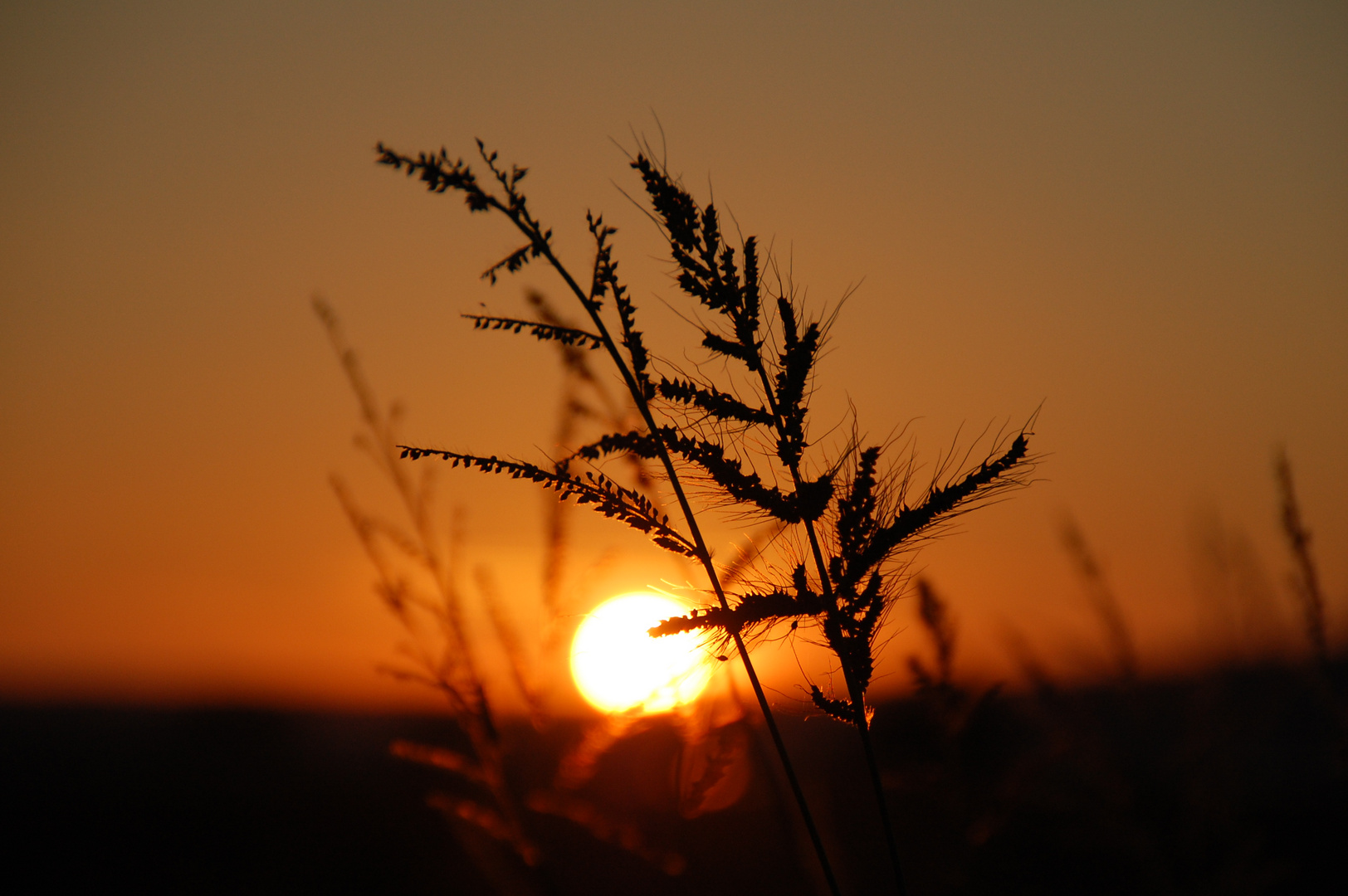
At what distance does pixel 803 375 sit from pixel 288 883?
721cm

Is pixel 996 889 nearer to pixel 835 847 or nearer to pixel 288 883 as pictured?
pixel 835 847

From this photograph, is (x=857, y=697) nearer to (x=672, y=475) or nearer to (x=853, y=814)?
(x=672, y=475)

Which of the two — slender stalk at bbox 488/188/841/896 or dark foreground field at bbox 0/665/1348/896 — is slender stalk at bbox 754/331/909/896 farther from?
dark foreground field at bbox 0/665/1348/896

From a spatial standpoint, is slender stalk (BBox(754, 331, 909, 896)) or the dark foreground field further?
the dark foreground field

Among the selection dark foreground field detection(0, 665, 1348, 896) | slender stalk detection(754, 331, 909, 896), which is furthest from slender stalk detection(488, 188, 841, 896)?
dark foreground field detection(0, 665, 1348, 896)

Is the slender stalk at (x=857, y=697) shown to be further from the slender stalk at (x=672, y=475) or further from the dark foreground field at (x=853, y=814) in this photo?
the dark foreground field at (x=853, y=814)

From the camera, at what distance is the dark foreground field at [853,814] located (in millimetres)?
3270

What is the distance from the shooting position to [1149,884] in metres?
3.66

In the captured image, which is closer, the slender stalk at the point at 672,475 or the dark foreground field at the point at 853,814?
the slender stalk at the point at 672,475

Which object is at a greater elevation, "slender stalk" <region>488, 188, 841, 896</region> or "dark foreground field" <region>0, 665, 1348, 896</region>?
"slender stalk" <region>488, 188, 841, 896</region>

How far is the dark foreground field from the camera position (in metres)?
3.27

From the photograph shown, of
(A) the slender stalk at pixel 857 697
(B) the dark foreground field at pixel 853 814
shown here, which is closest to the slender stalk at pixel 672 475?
(A) the slender stalk at pixel 857 697

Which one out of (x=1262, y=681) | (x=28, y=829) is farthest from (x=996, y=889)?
(x=28, y=829)

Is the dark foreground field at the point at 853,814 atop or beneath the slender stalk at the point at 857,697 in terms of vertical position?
beneath
